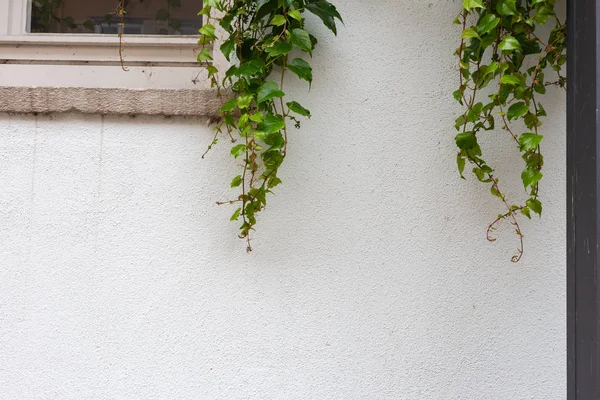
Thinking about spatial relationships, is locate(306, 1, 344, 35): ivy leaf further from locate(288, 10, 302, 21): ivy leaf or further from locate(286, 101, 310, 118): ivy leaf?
locate(286, 101, 310, 118): ivy leaf

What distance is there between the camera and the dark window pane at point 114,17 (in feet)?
6.54

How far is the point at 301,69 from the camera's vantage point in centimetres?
173

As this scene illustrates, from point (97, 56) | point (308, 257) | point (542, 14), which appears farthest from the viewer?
point (97, 56)

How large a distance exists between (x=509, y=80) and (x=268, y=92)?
68 centimetres

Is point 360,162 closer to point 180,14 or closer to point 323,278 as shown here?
point 323,278

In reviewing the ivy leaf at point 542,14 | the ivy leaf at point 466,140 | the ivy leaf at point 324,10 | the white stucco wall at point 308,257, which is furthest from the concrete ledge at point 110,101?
the ivy leaf at point 542,14

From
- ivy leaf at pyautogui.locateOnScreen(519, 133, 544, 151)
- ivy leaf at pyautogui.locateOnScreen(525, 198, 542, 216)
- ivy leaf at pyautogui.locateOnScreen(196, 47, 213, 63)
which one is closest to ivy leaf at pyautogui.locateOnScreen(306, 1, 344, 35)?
ivy leaf at pyautogui.locateOnScreen(196, 47, 213, 63)

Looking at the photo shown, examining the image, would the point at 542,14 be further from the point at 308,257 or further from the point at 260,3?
the point at 308,257

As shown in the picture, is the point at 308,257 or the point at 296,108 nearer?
the point at 296,108

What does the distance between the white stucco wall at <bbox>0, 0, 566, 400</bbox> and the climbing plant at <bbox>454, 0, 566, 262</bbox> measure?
0.20 ft

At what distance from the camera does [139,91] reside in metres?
1.81

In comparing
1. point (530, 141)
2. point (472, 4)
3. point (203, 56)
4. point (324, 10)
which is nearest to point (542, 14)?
point (472, 4)

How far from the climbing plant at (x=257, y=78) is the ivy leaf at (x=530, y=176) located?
2.18ft

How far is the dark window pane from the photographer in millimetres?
1993
